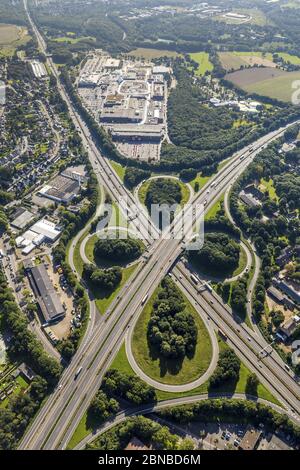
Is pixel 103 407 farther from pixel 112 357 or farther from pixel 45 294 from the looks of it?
pixel 45 294

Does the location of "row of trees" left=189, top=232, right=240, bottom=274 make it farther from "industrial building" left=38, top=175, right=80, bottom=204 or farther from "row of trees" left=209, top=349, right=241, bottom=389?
"industrial building" left=38, top=175, right=80, bottom=204

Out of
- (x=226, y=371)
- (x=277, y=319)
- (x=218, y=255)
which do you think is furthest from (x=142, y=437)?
(x=218, y=255)

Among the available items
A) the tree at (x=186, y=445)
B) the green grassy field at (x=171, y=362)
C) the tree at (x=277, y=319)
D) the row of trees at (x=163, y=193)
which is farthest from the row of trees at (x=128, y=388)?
the row of trees at (x=163, y=193)

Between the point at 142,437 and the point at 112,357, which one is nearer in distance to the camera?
the point at 142,437

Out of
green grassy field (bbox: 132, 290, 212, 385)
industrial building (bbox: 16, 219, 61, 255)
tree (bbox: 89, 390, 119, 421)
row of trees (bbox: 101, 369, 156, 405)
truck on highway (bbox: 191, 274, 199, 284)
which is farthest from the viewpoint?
industrial building (bbox: 16, 219, 61, 255)

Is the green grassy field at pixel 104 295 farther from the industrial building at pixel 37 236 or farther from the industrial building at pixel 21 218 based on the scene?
the industrial building at pixel 21 218

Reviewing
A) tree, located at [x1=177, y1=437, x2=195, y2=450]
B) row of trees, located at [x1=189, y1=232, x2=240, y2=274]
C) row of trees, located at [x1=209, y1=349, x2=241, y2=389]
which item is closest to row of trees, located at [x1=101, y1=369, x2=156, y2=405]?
tree, located at [x1=177, y1=437, x2=195, y2=450]

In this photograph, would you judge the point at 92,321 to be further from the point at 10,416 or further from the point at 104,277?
the point at 10,416
